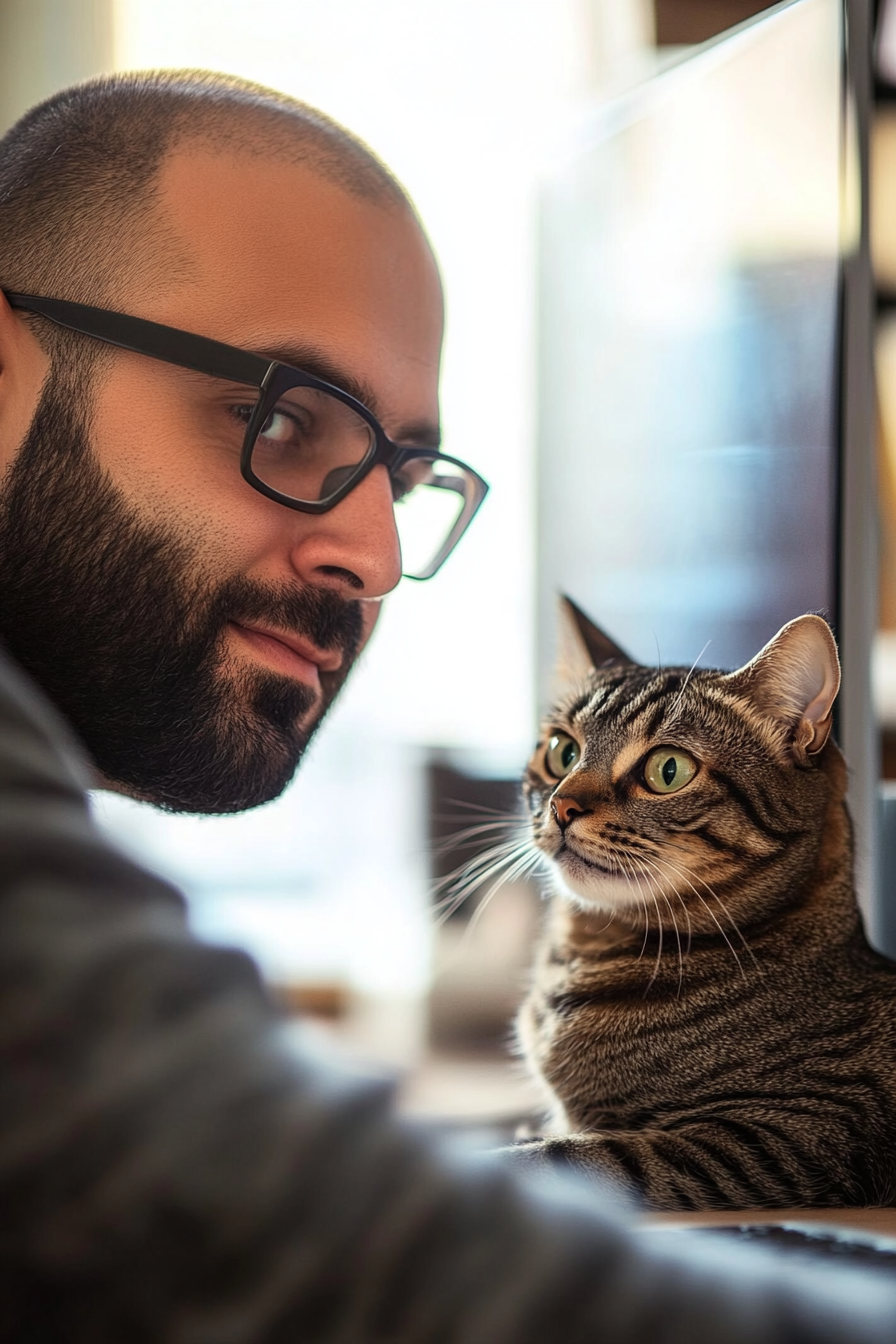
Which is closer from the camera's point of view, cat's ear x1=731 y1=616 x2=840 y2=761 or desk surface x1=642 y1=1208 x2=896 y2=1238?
desk surface x1=642 y1=1208 x2=896 y2=1238

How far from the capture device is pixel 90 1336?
9.8 inches

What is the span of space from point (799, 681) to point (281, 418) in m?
0.38

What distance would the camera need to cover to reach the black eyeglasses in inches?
26.5

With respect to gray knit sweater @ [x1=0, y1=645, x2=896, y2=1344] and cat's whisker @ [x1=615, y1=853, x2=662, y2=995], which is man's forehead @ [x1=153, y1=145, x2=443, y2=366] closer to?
cat's whisker @ [x1=615, y1=853, x2=662, y2=995]

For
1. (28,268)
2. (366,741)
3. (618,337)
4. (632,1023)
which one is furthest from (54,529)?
(366,741)

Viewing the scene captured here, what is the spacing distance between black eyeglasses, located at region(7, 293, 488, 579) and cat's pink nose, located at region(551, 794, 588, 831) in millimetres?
253

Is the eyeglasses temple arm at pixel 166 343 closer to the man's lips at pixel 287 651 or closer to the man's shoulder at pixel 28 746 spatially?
the man's lips at pixel 287 651

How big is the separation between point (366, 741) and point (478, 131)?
1528 mm

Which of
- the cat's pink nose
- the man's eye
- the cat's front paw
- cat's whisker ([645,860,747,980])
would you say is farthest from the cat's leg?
the man's eye

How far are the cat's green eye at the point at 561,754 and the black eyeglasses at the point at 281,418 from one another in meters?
0.24

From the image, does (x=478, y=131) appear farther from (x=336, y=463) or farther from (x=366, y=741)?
(x=336, y=463)

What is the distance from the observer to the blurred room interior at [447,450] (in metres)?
2.41

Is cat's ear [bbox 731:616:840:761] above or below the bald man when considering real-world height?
below

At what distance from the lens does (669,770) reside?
728 mm
